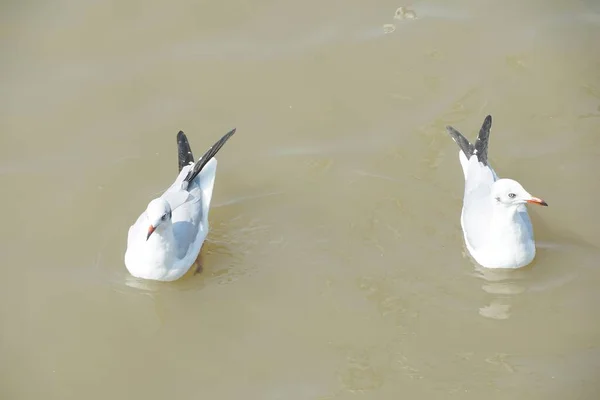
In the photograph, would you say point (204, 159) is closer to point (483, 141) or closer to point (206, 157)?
point (206, 157)

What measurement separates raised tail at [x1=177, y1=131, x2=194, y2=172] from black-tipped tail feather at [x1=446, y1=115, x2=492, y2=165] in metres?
2.23

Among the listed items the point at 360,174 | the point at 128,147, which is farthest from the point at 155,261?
the point at 360,174

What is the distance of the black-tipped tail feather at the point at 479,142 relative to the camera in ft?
22.6

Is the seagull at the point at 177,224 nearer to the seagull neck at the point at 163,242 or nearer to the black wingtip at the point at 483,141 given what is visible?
the seagull neck at the point at 163,242

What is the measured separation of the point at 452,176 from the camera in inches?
285

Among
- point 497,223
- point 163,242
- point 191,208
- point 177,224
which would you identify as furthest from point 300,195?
point 497,223

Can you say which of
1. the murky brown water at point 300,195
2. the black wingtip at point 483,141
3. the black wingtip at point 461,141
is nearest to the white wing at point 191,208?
the murky brown water at point 300,195

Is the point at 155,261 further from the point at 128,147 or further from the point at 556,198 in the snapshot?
the point at 556,198

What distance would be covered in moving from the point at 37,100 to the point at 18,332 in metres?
2.58

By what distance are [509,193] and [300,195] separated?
174 centimetres

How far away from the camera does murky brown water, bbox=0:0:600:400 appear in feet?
19.4

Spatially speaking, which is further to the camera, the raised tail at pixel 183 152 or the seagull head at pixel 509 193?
the raised tail at pixel 183 152

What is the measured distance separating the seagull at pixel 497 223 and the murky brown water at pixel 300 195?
7.2 inches

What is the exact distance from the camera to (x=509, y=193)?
20.6ft
